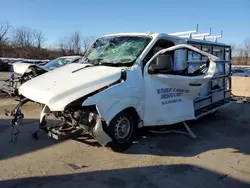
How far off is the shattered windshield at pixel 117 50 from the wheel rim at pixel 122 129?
1.14 meters

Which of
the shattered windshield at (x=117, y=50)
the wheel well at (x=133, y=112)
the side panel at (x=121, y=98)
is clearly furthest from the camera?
the shattered windshield at (x=117, y=50)

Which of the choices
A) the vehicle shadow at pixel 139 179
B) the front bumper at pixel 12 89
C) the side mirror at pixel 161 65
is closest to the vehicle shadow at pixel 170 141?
the vehicle shadow at pixel 139 179

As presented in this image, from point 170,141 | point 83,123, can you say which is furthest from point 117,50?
point 170,141

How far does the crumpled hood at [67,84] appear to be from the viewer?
15.7ft

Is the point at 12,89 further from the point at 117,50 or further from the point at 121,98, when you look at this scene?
the point at 121,98

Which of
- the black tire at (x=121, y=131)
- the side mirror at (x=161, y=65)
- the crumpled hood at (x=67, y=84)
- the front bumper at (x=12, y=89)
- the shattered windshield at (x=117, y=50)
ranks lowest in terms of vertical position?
the black tire at (x=121, y=131)

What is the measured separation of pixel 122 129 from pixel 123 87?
837 mm

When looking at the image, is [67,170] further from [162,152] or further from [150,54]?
[150,54]

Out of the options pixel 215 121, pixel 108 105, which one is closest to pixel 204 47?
pixel 215 121

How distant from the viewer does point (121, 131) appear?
5.46 metres

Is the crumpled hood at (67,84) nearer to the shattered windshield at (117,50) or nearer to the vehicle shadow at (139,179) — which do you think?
the shattered windshield at (117,50)

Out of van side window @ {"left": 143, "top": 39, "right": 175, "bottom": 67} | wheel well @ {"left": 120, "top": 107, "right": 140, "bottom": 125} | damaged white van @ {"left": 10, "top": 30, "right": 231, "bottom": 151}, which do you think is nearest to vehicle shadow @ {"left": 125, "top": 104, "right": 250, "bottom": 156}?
damaged white van @ {"left": 10, "top": 30, "right": 231, "bottom": 151}

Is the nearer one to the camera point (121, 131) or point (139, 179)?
point (139, 179)

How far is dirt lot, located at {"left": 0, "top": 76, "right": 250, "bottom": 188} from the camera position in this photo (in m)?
4.25
